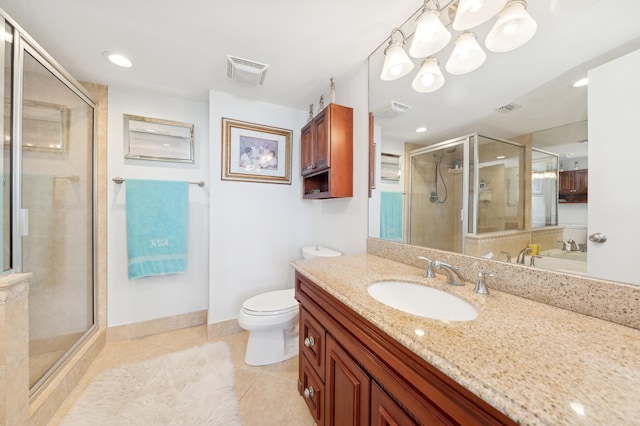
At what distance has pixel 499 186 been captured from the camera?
97cm

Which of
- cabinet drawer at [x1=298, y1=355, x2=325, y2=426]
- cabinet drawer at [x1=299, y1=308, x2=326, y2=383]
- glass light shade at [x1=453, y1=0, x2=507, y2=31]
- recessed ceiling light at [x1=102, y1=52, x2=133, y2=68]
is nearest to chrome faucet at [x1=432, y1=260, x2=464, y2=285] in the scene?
cabinet drawer at [x1=299, y1=308, x2=326, y2=383]

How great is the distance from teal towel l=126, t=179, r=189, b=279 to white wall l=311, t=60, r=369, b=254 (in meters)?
1.37

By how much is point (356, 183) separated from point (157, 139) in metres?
1.81

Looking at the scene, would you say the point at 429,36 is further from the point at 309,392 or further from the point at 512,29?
the point at 309,392

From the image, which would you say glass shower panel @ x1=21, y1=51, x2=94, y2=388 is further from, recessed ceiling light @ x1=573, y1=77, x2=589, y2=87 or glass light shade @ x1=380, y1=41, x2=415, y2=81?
recessed ceiling light @ x1=573, y1=77, x2=589, y2=87

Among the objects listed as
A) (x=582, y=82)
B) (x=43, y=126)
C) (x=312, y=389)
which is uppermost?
(x=43, y=126)

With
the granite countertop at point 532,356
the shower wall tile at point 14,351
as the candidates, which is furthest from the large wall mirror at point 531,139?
the shower wall tile at point 14,351

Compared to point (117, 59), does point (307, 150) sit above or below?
below

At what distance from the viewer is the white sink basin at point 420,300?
0.84 metres

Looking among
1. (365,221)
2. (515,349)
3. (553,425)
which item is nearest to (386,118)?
(365,221)

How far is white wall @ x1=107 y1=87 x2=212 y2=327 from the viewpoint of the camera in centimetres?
193

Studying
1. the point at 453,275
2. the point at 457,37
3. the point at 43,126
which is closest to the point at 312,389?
the point at 453,275

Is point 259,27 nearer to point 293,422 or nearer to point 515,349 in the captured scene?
point 515,349

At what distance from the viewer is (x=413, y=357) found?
1.84 feet
